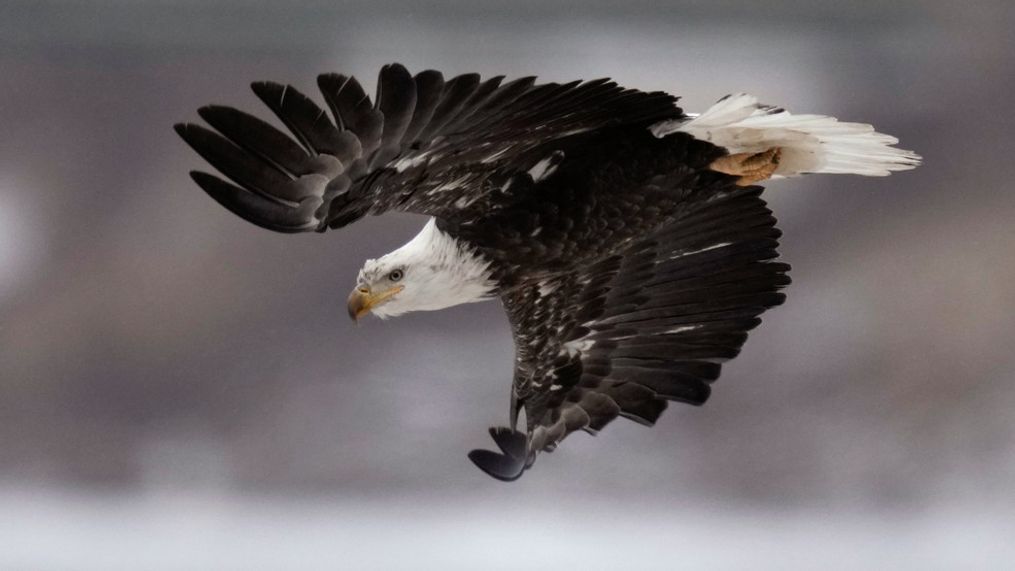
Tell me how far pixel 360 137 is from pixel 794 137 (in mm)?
1120

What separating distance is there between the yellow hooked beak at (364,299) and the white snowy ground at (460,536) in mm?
2101

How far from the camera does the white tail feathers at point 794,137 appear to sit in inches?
128

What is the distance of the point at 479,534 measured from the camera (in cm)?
566

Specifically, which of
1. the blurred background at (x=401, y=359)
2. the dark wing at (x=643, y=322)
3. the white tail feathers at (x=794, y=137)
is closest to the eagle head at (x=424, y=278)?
the dark wing at (x=643, y=322)

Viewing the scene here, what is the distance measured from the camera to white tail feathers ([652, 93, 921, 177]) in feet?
10.6

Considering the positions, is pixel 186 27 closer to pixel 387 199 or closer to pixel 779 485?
pixel 779 485

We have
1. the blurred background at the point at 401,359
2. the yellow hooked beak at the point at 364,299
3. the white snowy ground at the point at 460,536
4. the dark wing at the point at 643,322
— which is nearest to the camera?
the yellow hooked beak at the point at 364,299

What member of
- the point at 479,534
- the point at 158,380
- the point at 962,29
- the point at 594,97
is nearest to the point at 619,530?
the point at 479,534

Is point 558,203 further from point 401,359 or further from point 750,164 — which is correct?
point 401,359

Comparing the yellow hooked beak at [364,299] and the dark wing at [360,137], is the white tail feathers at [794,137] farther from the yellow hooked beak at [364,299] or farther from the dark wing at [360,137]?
the yellow hooked beak at [364,299]

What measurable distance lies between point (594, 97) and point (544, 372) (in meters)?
1.05

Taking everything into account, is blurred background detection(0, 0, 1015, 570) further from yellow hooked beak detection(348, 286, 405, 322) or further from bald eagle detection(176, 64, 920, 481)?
yellow hooked beak detection(348, 286, 405, 322)

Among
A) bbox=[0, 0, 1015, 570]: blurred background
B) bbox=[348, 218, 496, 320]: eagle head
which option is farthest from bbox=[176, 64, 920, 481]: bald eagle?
bbox=[0, 0, 1015, 570]: blurred background

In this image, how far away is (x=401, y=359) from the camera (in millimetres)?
5660
